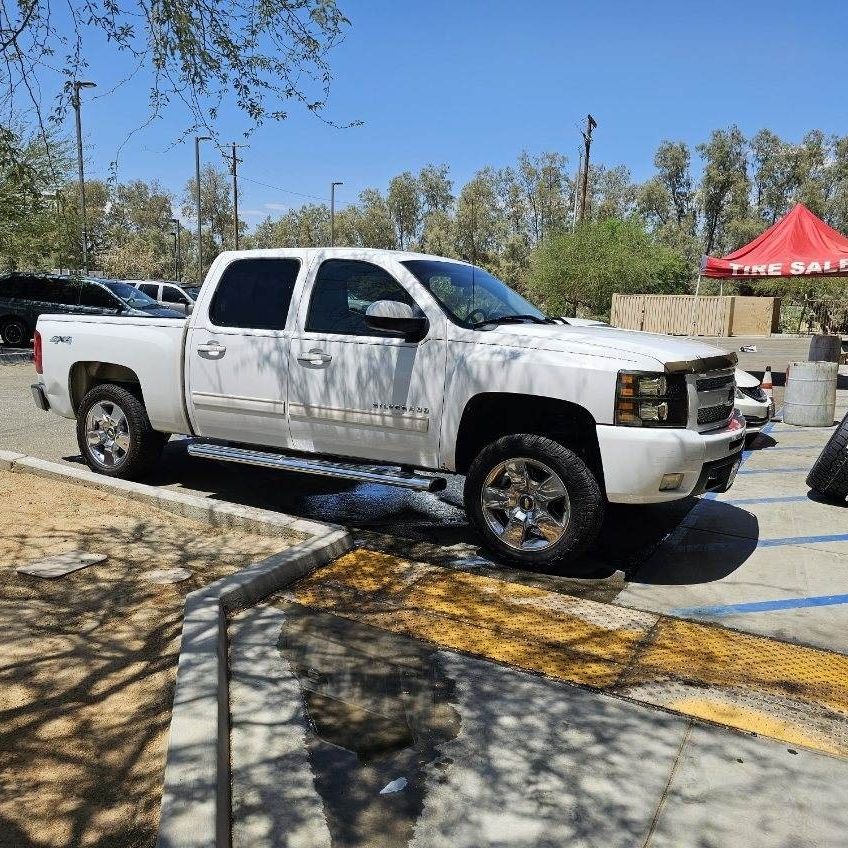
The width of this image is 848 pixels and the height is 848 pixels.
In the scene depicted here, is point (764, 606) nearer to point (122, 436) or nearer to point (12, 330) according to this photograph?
point (122, 436)

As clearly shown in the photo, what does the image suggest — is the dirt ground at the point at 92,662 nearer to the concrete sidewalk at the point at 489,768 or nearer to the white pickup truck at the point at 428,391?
the concrete sidewalk at the point at 489,768

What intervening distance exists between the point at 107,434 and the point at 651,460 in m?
4.73

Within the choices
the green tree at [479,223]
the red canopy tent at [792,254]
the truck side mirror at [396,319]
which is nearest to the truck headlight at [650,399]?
the truck side mirror at [396,319]

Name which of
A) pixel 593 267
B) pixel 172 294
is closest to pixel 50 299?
pixel 172 294

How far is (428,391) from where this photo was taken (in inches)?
208

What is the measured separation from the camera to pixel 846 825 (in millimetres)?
2699

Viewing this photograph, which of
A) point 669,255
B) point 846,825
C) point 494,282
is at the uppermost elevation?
point 669,255

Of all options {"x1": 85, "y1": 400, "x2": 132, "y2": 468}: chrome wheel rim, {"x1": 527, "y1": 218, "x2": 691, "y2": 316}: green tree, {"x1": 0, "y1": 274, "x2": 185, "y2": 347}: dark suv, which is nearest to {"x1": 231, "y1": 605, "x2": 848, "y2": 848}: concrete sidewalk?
{"x1": 85, "y1": 400, "x2": 132, "y2": 468}: chrome wheel rim

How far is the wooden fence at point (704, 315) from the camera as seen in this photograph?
38.7 meters

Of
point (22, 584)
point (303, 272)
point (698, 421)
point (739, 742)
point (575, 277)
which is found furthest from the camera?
point (575, 277)

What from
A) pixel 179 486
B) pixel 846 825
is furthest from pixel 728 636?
pixel 179 486

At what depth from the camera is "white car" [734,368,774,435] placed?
8.41 metres

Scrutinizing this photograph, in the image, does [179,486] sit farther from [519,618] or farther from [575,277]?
[575,277]

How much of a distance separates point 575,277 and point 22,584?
3724 cm
